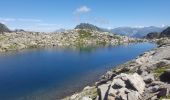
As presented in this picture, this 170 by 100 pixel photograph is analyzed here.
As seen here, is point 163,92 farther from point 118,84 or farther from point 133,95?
point 118,84

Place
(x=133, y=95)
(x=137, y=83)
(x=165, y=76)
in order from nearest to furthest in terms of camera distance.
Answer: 1. (x=133, y=95)
2. (x=137, y=83)
3. (x=165, y=76)

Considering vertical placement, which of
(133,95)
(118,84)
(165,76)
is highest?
(165,76)

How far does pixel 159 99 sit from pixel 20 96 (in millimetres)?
54304

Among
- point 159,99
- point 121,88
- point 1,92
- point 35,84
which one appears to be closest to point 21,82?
point 35,84

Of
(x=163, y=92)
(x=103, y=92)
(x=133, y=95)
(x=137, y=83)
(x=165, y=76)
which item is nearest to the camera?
(x=163, y=92)

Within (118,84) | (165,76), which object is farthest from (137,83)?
(165,76)

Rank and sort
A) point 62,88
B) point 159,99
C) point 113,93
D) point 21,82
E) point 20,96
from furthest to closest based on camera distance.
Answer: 1. point 21,82
2. point 62,88
3. point 20,96
4. point 113,93
5. point 159,99

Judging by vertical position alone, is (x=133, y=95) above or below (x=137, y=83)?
below

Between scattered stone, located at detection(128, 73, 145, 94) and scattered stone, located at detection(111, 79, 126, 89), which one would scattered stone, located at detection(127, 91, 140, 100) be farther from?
scattered stone, located at detection(111, 79, 126, 89)

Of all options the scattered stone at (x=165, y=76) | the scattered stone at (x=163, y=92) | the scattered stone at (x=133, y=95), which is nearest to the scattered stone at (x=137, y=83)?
the scattered stone at (x=133, y=95)

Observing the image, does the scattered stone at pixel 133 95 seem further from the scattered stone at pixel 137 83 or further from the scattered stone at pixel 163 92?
the scattered stone at pixel 163 92

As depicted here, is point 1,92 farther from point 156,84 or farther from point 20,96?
point 156,84

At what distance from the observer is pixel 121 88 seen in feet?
140

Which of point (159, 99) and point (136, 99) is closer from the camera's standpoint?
point (159, 99)
